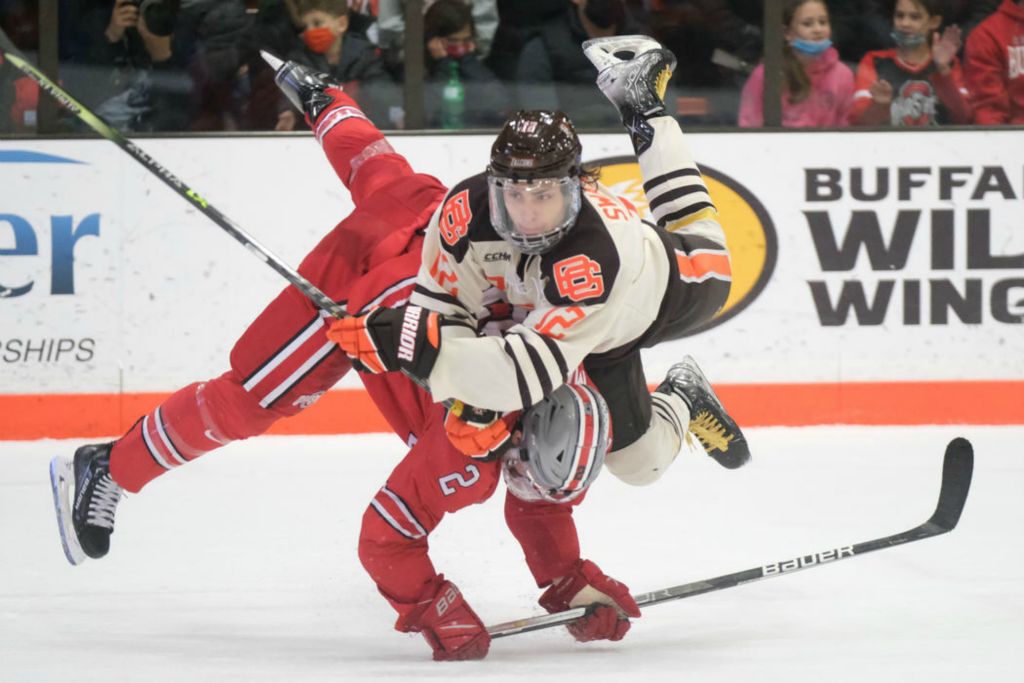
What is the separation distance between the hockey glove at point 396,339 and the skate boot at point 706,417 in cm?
86

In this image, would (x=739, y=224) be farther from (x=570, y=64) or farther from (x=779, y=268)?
(x=570, y=64)

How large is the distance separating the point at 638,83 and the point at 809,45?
2205 millimetres

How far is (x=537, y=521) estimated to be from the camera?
286cm

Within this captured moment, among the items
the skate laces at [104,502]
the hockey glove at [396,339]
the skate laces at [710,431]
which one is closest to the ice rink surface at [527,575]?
the skate laces at [104,502]

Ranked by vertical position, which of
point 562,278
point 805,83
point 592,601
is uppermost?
point 562,278

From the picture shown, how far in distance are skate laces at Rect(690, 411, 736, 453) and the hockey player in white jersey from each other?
23 centimetres

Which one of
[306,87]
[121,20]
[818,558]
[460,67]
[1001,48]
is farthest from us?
[1001,48]

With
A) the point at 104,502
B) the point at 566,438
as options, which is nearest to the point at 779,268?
the point at 566,438

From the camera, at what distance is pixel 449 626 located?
2602 millimetres

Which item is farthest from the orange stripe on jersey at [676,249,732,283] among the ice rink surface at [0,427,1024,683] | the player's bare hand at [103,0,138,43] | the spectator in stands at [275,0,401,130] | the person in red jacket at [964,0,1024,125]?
the player's bare hand at [103,0,138,43]

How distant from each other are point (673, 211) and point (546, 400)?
527 mm

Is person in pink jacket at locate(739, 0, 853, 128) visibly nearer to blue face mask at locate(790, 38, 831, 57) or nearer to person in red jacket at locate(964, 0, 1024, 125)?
blue face mask at locate(790, 38, 831, 57)

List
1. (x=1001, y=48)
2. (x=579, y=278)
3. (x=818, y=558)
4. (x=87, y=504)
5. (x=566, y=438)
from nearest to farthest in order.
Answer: (x=579, y=278) → (x=566, y=438) → (x=818, y=558) → (x=87, y=504) → (x=1001, y=48)

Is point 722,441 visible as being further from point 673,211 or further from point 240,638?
point 240,638
